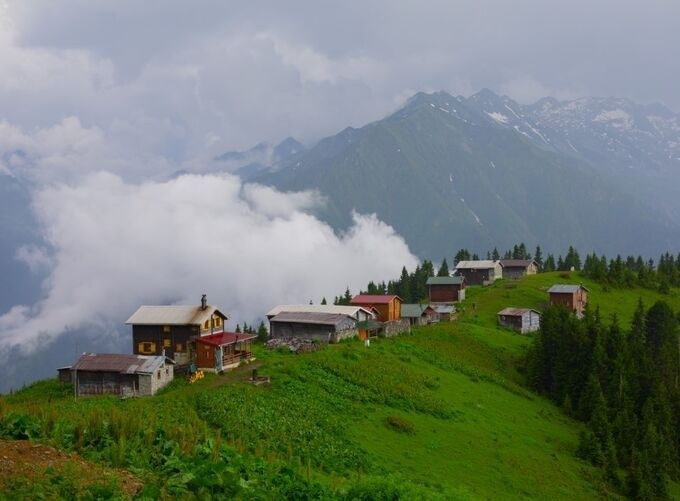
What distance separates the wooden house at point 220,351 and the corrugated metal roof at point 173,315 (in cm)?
221

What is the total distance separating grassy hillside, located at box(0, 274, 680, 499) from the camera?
22.5 meters

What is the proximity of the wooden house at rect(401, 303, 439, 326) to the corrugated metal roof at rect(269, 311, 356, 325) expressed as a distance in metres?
20.4

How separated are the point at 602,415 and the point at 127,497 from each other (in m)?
47.5

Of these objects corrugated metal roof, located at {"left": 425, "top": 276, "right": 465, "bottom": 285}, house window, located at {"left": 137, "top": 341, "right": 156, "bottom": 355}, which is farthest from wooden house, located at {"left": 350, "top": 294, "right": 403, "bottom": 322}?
house window, located at {"left": 137, "top": 341, "right": 156, "bottom": 355}

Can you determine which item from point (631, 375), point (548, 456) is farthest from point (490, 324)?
point (548, 456)

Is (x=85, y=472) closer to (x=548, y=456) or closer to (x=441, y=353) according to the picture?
(x=548, y=456)

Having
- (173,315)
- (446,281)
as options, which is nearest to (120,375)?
(173,315)

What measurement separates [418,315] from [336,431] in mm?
52261

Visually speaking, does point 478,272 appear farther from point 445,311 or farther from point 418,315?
point 418,315

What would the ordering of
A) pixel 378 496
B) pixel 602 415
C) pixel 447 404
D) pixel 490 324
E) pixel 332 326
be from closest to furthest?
pixel 378 496 → pixel 447 404 → pixel 602 415 → pixel 332 326 → pixel 490 324

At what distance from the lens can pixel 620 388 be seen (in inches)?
2344

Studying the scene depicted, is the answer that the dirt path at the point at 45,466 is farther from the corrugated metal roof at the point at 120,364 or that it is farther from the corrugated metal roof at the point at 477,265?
the corrugated metal roof at the point at 477,265

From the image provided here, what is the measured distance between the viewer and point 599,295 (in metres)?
114

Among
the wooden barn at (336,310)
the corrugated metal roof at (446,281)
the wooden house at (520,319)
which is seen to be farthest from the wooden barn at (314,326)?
the corrugated metal roof at (446,281)
